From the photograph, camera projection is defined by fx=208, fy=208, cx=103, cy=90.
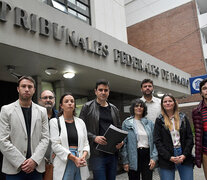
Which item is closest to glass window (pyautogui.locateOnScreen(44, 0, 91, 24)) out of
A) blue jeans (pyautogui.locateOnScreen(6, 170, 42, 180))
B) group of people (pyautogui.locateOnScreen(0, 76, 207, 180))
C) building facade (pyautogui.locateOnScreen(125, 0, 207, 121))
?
group of people (pyautogui.locateOnScreen(0, 76, 207, 180))

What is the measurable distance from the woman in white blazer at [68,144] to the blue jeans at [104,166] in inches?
8.5

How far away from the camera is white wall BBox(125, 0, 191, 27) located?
20825mm

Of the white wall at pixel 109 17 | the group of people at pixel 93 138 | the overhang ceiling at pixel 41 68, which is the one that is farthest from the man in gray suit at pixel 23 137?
the white wall at pixel 109 17

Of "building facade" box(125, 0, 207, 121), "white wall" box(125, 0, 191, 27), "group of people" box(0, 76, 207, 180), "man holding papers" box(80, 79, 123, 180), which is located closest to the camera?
"group of people" box(0, 76, 207, 180)

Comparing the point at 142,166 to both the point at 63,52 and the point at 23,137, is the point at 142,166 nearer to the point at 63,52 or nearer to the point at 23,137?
the point at 23,137

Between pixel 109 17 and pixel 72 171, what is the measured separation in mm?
9694

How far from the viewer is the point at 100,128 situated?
3262 mm

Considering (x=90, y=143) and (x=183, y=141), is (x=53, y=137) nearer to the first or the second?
(x=90, y=143)

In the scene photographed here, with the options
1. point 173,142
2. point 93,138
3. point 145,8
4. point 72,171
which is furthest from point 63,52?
point 145,8

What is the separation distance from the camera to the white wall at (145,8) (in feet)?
68.3

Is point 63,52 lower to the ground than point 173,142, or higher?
higher

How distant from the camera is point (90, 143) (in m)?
3.25

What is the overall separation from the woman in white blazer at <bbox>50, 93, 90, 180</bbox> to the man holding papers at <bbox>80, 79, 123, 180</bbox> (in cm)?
20

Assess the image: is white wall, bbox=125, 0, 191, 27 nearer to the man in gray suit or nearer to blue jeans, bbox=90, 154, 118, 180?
blue jeans, bbox=90, 154, 118, 180
